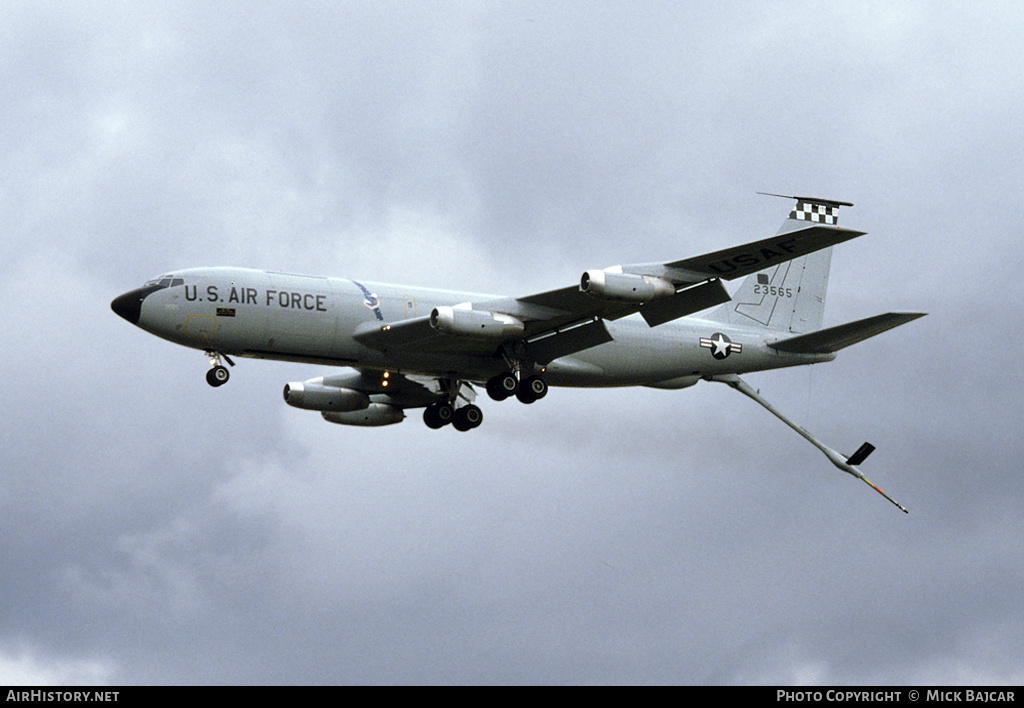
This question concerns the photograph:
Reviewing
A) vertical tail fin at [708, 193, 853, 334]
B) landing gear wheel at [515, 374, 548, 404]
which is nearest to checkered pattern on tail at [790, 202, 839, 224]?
vertical tail fin at [708, 193, 853, 334]

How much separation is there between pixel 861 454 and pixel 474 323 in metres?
16.3

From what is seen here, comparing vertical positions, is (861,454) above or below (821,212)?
below

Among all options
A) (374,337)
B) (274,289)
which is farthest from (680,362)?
(274,289)

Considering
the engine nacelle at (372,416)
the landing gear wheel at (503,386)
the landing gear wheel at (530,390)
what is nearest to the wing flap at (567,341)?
the landing gear wheel at (530,390)

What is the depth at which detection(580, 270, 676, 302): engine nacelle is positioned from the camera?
42.9 meters

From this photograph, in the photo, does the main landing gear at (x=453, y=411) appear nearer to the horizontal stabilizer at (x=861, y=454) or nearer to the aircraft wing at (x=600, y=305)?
the aircraft wing at (x=600, y=305)

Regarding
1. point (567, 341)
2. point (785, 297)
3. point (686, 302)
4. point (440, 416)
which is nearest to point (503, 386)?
point (567, 341)

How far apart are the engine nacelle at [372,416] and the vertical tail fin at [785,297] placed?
41.8ft

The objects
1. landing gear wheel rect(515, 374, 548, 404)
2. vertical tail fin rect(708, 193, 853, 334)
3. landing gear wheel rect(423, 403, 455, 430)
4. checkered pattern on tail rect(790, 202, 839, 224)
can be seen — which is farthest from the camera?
vertical tail fin rect(708, 193, 853, 334)

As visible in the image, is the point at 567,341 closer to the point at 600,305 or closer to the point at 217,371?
the point at 600,305

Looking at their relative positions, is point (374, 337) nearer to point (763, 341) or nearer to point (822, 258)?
point (763, 341)

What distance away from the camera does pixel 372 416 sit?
54000mm

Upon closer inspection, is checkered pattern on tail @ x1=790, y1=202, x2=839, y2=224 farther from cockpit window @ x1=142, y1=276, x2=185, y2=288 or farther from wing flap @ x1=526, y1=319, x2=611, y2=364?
cockpit window @ x1=142, y1=276, x2=185, y2=288

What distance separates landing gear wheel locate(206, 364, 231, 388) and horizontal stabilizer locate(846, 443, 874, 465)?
2288cm
